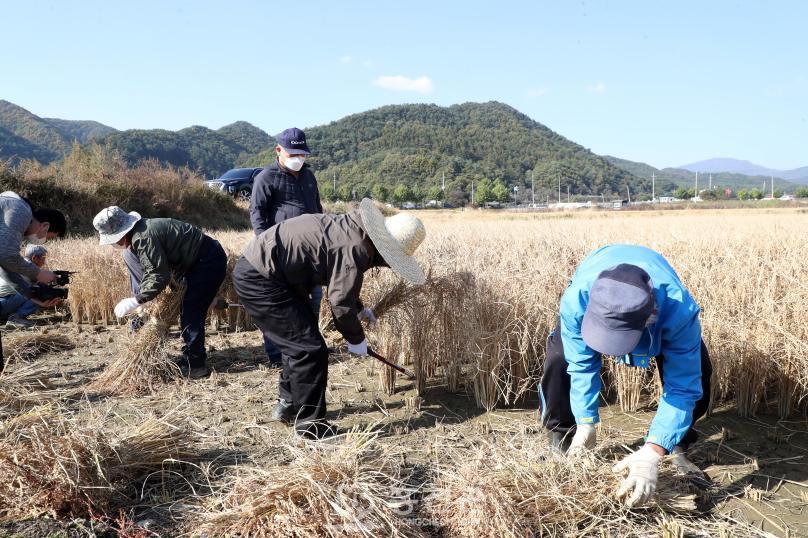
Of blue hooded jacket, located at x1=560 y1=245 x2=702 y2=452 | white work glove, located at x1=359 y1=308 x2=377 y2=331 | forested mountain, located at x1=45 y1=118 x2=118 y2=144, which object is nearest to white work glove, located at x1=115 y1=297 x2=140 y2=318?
Result: white work glove, located at x1=359 y1=308 x2=377 y2=331

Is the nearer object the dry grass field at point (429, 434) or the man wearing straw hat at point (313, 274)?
the dry grass field at point (429, 434)

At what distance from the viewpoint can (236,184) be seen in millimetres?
20719

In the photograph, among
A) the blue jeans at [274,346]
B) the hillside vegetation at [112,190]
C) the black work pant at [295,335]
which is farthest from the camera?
the hillside vegetation at [112,190]

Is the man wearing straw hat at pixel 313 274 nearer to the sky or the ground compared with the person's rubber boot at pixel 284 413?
nearer to the sky

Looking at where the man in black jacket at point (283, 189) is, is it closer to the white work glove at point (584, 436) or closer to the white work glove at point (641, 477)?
the white work glove at point (584, 436)

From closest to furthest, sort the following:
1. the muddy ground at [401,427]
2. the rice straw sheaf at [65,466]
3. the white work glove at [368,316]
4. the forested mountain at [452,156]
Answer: the rice straw sheaf at [65,466], the muddy ground at [401,427], the white work glove at [368,316], the forested mountain at [452,156]

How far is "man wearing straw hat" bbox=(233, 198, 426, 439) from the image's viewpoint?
2.76 meters

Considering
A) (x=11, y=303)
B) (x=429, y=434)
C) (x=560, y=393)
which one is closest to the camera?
(x=560, y=393)

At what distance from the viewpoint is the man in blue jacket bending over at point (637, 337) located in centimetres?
178

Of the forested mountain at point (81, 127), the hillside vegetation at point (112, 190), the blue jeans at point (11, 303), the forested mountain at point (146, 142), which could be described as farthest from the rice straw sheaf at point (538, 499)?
the forested mountain at point (81, 127)

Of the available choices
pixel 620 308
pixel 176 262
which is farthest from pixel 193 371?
pixel 620 308

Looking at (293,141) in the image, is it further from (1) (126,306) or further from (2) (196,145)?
(2) (196,145)

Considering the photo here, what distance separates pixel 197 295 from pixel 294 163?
127 centimetres

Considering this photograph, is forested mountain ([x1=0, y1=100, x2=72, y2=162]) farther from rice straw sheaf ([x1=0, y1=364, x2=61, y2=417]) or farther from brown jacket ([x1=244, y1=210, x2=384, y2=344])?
brown jacket ([x1=244, y1=210, x2=384, y2=344])
